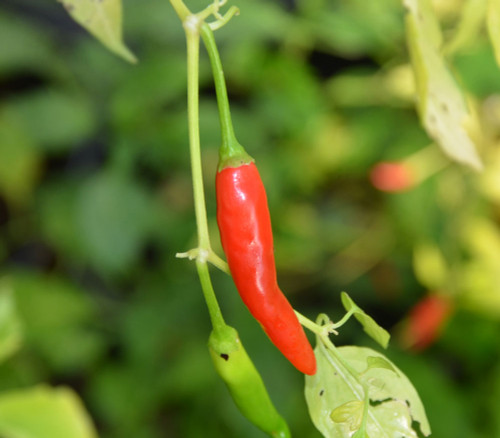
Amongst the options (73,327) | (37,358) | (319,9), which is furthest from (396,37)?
(37,358)

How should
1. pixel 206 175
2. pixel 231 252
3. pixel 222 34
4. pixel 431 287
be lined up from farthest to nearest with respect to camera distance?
pixel 206 175, pixel 431 287, pixel 222 34, pixel 231 252

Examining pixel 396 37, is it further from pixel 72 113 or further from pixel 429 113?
pixel 429 113

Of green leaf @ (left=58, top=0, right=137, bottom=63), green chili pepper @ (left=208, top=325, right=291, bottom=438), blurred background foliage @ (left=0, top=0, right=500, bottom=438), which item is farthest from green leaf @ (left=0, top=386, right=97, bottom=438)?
green leaf @ (left=58, top=0, right=137, bottom=63)

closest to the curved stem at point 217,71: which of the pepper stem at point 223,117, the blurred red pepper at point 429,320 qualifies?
the pepper stem at point 223,117

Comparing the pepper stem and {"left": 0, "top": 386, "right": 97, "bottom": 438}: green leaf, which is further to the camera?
{"left": 0, "top": 386, "right": 97, "bottom": 438}: green leaf

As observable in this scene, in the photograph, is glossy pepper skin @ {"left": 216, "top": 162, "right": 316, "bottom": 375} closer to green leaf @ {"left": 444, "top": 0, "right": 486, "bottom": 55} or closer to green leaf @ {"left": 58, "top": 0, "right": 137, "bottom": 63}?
green leaf @ {"left": 58, "top": 0, "right": 137, "bottom": 63}

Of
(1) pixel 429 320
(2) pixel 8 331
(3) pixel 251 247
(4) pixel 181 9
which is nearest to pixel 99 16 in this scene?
(4) pixel 181 9

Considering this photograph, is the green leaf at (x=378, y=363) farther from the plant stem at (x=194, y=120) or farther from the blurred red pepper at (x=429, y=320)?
the blurred red pepper at (x=429, y=320)

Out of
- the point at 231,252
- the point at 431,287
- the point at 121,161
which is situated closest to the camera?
the point at 231,252
